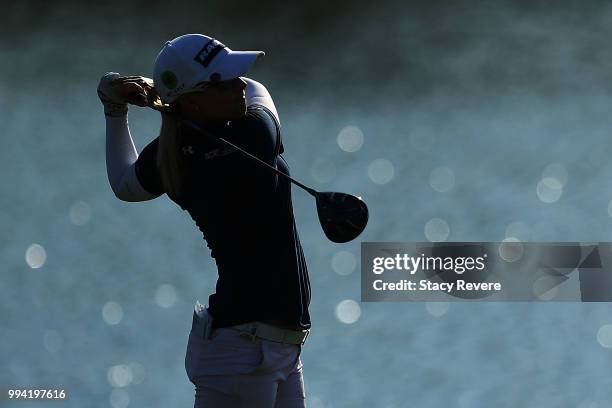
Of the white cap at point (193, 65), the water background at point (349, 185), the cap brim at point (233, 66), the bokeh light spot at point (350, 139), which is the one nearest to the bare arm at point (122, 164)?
the white cap at point (193, 65)

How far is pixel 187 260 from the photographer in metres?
4.16

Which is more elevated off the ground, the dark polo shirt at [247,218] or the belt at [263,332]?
the dark polo shirt at [247,218]

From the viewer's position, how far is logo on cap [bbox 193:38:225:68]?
5.69 feet

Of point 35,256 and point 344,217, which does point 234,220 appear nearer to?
point 344,217

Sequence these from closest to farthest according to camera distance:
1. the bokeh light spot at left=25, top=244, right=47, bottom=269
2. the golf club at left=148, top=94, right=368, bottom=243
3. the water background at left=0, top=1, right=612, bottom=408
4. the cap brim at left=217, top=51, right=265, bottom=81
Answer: the cap brim at left=217, top=51, right=265, bottom=81 < the golf club at left=148, top=94, right=368, bottom=243 < the water background at left=0, top=1, right=612, bottom=408 < the bokeh light spot at left=25, top=244, right=47, bottom=269

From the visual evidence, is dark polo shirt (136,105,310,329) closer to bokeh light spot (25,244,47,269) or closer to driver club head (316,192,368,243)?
driver club head (316,192,368,243)

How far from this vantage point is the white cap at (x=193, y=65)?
1.73 metres

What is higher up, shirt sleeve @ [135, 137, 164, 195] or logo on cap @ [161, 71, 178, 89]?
logo on cap @ [161, 71, 178, 89]

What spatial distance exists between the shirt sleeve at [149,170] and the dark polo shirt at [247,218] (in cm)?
9

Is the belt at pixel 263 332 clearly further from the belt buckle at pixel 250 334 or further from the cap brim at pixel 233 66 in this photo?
the cap brim at pixel 233 66

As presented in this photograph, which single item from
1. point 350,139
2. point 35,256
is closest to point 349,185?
point 350,139

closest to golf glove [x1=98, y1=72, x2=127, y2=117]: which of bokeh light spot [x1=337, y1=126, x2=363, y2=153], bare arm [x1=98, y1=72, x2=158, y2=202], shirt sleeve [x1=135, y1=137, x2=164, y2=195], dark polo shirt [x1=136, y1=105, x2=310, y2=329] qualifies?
bare arm [x1=98, y1=72, x2=158, y2=202]

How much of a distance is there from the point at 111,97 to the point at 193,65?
0.27 metres

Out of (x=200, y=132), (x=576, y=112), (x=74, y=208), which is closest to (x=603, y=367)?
(x=576, y=112)
